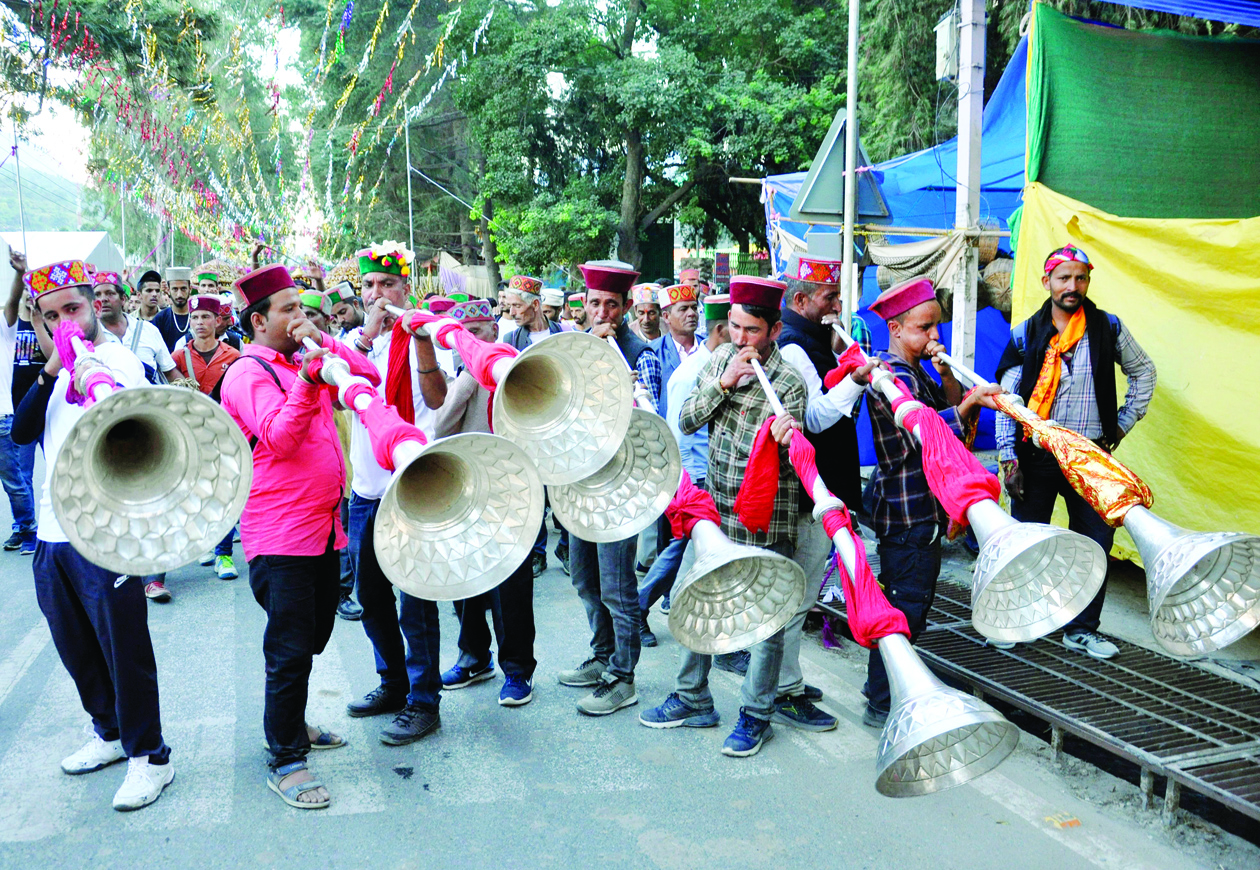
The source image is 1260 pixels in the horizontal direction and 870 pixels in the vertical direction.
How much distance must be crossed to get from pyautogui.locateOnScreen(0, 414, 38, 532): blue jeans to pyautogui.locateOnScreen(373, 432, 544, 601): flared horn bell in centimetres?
593

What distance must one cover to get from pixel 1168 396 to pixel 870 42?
9411 mm

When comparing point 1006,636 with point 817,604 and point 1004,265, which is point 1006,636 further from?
point 1004,265

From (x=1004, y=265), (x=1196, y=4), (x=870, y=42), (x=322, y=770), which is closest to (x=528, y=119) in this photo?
(x=870, y=42)

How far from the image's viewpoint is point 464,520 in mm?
2691

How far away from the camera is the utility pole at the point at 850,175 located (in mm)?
6629

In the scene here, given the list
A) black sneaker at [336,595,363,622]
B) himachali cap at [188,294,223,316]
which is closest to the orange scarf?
black sneaker at [336,595,363,622]

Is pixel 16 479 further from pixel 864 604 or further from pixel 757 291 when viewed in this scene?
pixel 864 604

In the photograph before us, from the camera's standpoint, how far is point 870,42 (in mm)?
13211

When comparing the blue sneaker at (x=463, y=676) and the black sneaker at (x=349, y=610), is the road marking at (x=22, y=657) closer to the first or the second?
the black sneaker at (x=349, y=610)

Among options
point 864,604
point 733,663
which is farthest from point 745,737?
point 864,604

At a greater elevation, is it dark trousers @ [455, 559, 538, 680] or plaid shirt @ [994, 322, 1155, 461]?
plaid shirt @ [994, 322, 1155, 461]

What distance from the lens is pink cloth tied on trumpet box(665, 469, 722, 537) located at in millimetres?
3268

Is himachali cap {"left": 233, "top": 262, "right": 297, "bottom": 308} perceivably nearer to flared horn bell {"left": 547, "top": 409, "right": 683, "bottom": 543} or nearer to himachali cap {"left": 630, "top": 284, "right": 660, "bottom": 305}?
flared horn bell {"left": 547, "top": 409, "right": 683, "bottom": 543}

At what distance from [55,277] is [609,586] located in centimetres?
254
